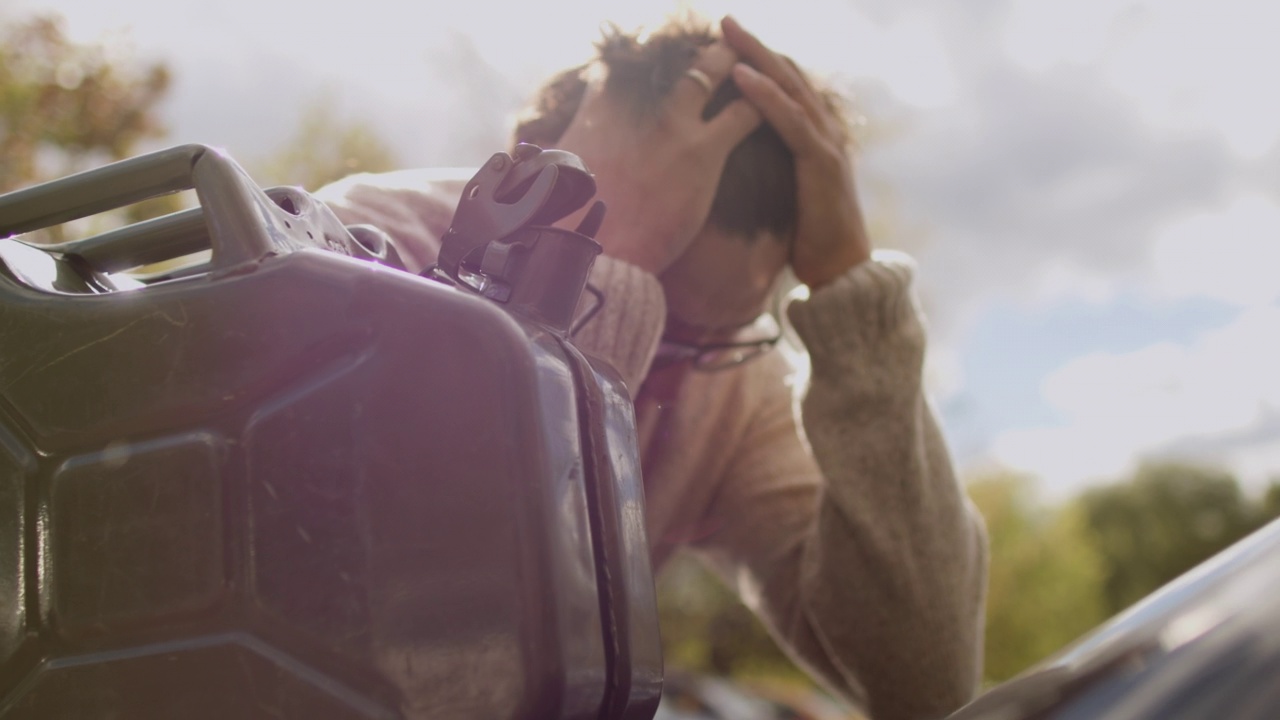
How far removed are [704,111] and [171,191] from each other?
831 mm

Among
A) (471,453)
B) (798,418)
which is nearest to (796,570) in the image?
(798,418)

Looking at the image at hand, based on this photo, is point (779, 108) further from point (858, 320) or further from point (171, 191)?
point (171, 191)

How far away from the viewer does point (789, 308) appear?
5.31ft

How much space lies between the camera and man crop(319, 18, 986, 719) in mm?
1411

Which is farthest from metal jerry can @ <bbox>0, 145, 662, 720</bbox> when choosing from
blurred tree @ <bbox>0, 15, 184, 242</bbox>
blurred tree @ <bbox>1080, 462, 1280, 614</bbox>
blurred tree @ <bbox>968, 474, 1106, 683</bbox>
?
blurred tree @ <bbox>1080, 462, 1280, 614</bbox>

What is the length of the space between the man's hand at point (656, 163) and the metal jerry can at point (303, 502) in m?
0.68

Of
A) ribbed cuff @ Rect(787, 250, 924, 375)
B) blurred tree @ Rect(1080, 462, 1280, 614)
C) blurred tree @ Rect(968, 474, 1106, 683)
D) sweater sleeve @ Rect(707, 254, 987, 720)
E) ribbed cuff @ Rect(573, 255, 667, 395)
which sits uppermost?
ribbed cuff @ Rect(573, 255, 667, 395)

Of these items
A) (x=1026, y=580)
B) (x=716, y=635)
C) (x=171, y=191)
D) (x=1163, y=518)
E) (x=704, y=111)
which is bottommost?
(x=1163, y=518)

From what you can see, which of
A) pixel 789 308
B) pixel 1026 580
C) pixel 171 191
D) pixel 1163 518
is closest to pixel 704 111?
pixel 789 308

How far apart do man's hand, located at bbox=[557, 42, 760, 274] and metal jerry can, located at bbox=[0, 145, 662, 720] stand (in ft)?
2.22

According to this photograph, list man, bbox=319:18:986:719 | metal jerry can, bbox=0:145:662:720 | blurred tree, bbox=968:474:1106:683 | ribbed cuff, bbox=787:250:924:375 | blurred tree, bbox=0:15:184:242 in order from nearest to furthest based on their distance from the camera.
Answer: metal jerry can, bbox=0:145:662:720
man, bbox=319:18:986:719
ribbed cuff, bbox=787:250:924:375
blurred tree, bbox=0:15:184:242
blurred tree, bbox=968:474:1106:683

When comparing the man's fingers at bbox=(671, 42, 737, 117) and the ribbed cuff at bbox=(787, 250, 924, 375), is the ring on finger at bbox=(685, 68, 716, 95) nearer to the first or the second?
the man's fingers at bbox=(671, 42, 737, 117)

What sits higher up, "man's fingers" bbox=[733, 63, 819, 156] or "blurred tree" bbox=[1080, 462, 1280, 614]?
"man's fingers" bbox=[733, 63, 819, 156]

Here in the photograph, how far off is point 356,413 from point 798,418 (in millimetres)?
1081
